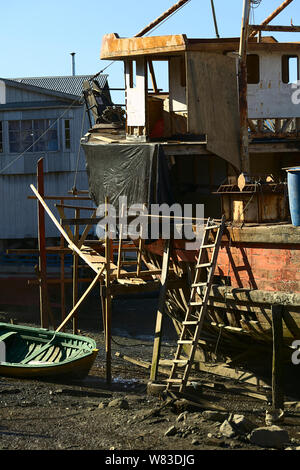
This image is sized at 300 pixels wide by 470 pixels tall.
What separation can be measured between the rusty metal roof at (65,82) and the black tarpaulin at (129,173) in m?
12.8

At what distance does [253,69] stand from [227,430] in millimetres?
7969

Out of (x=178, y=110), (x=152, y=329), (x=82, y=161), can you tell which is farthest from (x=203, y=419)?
(x=82, y=161)

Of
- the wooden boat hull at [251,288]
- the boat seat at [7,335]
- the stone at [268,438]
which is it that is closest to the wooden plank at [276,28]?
the wooden boat hull at [251,288]

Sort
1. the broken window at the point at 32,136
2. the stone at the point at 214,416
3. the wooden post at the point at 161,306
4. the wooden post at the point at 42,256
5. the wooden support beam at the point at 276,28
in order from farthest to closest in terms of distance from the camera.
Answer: the broken window at the point at 32,136, the wooden post at the point at 42,256, the wooden support beam at the point at 276,28, the wooden post at the point at 161,306, the stone at the point at 214,416

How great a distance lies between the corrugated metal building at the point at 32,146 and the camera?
91.8 ft

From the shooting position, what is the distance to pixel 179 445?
1180 centimetres

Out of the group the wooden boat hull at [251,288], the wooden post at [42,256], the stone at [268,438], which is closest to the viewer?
the stone at [268,438]

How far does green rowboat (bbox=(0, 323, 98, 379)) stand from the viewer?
51.3ft

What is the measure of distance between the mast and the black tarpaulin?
5.07 feet

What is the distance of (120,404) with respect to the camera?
14.0 meters

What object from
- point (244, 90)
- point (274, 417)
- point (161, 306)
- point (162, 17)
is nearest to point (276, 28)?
point (244, 90)

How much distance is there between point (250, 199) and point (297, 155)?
3.98 meters

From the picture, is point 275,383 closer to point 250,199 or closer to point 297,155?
point 250,199

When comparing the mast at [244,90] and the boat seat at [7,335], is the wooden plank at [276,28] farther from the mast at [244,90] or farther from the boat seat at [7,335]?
the boat seat at [7,335]
